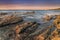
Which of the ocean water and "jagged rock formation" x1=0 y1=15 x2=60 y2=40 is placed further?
the ocean water

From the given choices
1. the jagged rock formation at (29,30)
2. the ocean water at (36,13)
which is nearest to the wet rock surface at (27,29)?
the jagged rock formation at (29,30)

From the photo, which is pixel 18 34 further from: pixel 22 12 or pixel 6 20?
pixel 22 12

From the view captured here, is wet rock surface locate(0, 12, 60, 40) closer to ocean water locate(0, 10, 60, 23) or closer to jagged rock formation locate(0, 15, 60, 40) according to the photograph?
jagged rock formation locate(0, 15, 60, 40)

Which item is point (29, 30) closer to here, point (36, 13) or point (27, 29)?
point (27, 29)

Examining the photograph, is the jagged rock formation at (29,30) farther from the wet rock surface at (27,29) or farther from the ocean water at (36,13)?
the ocean water at (36,13)

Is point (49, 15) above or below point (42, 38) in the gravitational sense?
above

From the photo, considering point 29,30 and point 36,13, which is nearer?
point 29,30

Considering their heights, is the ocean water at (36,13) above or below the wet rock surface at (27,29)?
above

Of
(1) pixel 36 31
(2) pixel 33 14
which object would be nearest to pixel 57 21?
(1) pixel 36 31

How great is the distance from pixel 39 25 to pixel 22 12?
0.64 m

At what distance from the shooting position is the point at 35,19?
213cm

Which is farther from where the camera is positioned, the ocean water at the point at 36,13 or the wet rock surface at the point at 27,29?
the ocean water at the point at 36,13

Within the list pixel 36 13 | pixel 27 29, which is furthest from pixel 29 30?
pixel 36 13

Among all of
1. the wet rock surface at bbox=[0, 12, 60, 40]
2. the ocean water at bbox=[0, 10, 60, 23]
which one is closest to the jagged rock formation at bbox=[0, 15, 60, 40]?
the wet rock surface at bbox=[0, 12, 60, 40]
